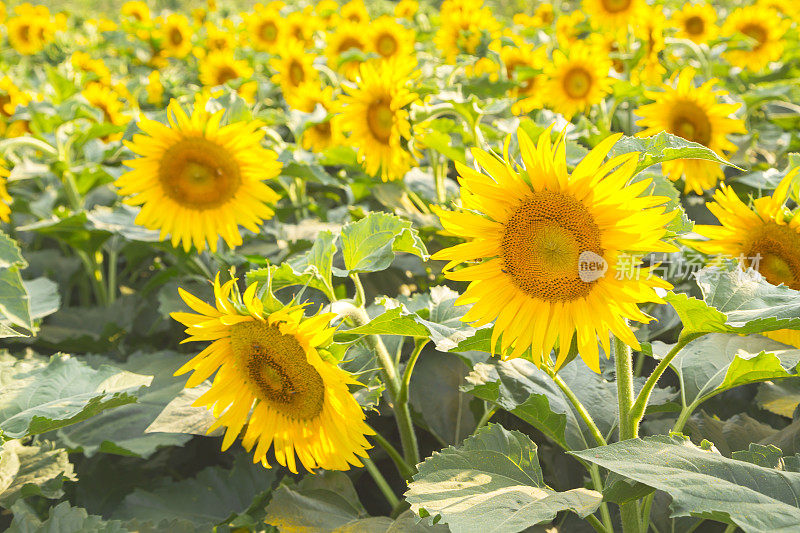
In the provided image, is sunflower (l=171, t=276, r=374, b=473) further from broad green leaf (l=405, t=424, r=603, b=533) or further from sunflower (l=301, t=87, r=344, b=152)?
sunflower (l=301, t=87, r=344, b=152)

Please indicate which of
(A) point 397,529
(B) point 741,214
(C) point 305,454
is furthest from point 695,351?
(C) point 305,454

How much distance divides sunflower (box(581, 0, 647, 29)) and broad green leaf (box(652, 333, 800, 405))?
2833 millimetres

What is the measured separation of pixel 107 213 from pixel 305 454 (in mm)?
1478

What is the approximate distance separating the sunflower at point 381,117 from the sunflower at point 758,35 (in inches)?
99.3

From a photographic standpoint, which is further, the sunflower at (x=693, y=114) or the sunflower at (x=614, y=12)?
the sunflower at (x=614, y=12)

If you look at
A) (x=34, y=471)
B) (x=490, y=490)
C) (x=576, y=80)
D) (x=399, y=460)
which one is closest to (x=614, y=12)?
(x=576, y=80)

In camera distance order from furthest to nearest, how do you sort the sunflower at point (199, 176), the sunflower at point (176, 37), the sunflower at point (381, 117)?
the sunflower at point (176, 37)
the sunflower at point (381, 117)
the sunflower at point (199, 176)

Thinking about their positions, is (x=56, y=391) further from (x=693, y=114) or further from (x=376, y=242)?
(x=693, y=114)

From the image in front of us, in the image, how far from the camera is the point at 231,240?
2.19 meters

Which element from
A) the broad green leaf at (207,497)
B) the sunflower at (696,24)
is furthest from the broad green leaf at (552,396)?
the sunflower at (696,24)

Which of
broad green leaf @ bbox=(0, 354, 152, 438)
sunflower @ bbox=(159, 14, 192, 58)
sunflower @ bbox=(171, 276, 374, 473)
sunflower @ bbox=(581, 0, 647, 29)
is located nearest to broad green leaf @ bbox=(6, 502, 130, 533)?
broad green leaf @ bbox=(0, 354, 152, 438)

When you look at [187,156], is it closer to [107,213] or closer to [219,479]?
[107,213]

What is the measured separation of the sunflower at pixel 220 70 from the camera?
4055 mm

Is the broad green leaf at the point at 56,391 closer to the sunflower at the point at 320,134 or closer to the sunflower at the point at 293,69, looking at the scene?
the sunflower at the point at 320,134
